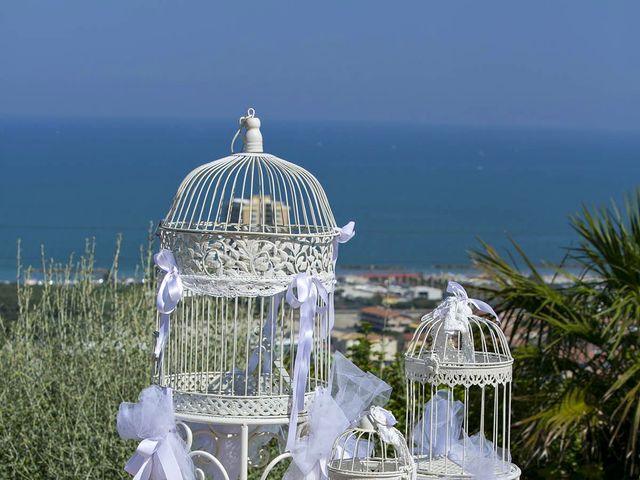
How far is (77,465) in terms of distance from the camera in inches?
229

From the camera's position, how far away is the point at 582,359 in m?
6.46

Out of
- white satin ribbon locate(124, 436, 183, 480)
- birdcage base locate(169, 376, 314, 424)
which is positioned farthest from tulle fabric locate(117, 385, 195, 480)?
birdcage base locate(169, 376, 314, 424)

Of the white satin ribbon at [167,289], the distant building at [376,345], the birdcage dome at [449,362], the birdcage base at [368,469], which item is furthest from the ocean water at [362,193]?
the birdcage base at [368,469]

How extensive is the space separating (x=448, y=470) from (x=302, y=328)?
73 cm

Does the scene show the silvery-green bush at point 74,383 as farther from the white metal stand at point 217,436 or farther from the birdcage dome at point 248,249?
the birdcage dome at point 248,249

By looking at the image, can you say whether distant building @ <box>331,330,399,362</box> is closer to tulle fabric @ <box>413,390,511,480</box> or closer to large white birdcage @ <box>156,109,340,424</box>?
tulle fabric @ <box>413,390,511,480</box>

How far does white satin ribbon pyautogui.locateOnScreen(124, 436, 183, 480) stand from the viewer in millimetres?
4105

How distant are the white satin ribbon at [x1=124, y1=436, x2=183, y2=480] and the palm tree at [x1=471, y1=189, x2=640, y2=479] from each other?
7.66ft

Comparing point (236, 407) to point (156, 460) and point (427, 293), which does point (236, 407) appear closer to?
point (156, 460)

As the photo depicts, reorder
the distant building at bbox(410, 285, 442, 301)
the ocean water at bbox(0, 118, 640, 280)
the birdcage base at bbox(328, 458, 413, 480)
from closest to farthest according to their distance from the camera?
the birdcage base at bbox(328, 458, 413, 480) → the distant building at bbox(410, 285, 442, 301) → the ocean water at bbox(0, 118, 640, 280)

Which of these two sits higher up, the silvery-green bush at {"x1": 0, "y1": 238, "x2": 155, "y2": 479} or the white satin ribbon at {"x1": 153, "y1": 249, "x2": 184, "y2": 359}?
the white satin ribbon at {"x1": 153, "y1": 249, "x2": 184, "y2": 359}

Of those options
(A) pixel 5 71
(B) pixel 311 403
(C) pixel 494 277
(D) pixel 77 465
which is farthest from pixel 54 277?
(A) pixel 5 71

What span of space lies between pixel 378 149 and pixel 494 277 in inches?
4683

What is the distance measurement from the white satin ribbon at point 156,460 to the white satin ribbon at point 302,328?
416mm
